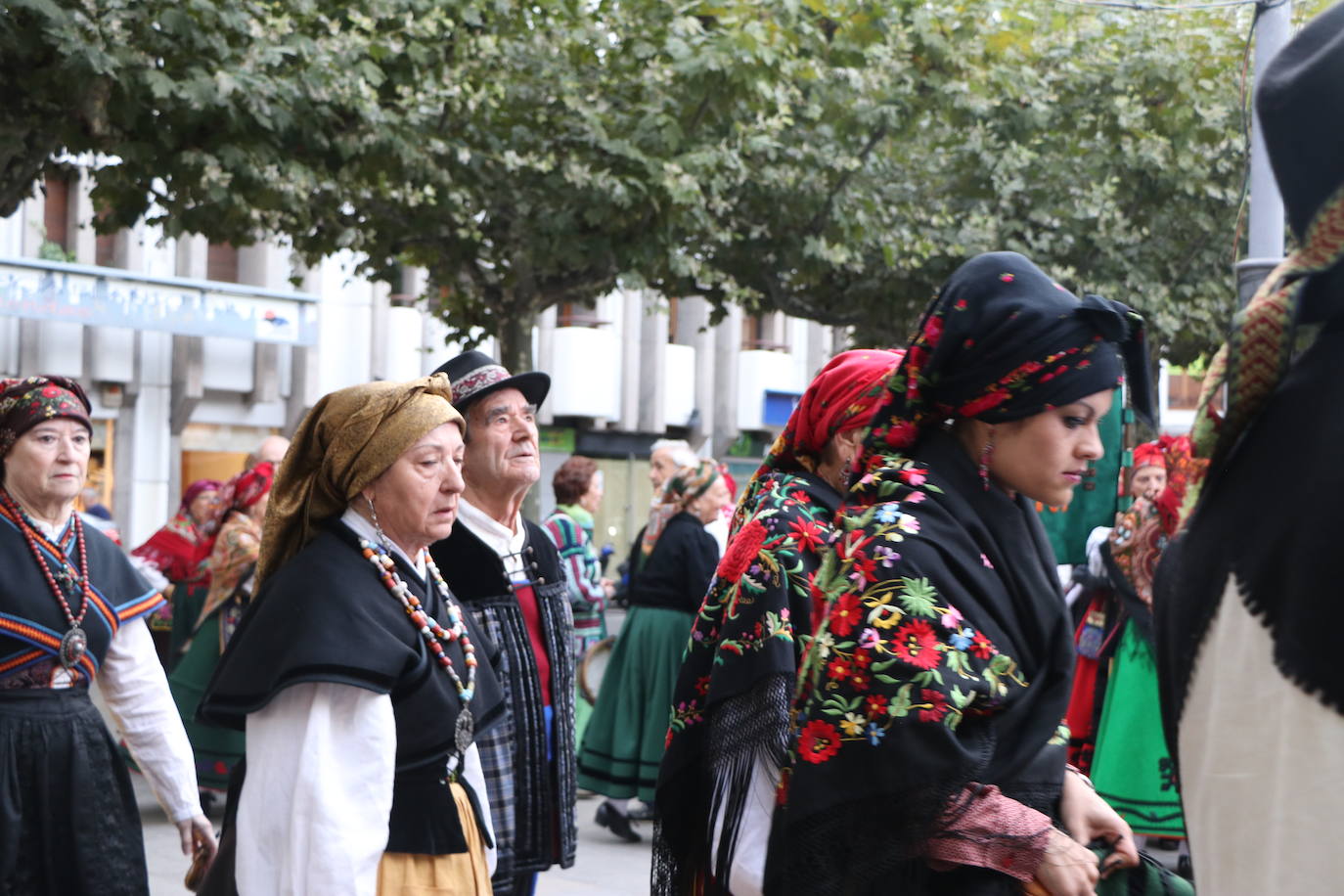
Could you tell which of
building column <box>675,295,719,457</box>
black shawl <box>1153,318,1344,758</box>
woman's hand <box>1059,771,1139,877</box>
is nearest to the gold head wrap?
woman's hand <box>1059,771,1139,877</box>

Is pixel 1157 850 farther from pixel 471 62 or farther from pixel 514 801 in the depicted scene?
pixel 471 62

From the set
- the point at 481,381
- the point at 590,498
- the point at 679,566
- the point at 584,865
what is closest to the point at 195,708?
the point at 584,865

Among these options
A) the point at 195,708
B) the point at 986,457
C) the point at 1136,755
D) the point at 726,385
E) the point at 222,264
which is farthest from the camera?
the point at 726,385

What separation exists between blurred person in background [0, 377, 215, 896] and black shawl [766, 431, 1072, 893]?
6.63ft

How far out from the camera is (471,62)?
34.2ft

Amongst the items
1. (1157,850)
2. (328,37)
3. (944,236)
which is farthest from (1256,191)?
(944,236)

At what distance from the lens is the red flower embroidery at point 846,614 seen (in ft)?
8.09

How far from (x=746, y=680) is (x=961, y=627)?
79 centimetres

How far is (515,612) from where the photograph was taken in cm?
418

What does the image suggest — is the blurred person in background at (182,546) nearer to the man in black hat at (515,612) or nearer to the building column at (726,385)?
the man in black hat at (515,612)

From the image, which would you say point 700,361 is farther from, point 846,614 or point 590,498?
point 846,614

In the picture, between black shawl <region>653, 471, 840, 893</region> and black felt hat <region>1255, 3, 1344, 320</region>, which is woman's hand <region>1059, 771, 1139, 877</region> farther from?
black felt hat <region>1255, 3, 1344, 320</region>

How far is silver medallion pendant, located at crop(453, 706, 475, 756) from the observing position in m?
3.23

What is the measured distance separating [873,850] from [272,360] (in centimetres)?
2344
